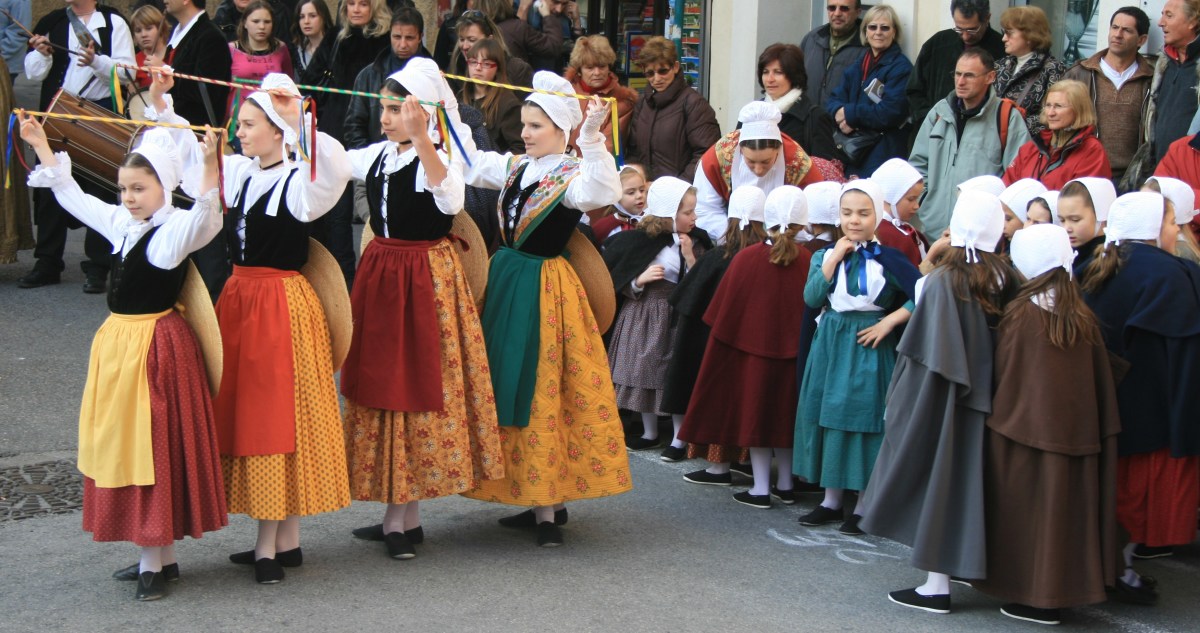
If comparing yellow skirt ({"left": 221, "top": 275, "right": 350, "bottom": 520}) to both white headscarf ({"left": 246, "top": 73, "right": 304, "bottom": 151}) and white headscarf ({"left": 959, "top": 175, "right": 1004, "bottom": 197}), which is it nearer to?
white headscarf ({"left": 246, "top": 73, "right": 304, "bottom": 151})

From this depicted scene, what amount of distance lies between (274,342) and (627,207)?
114 inches

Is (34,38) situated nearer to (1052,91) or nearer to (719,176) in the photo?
(719,176)

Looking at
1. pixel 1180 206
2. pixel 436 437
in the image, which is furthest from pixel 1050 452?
pixel 436 437

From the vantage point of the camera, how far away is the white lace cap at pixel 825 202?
242 inches

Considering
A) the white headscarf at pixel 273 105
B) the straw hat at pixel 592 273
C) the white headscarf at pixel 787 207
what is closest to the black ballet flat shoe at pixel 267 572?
the white headscarf at pixel 273 105

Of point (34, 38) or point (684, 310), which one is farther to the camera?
point (34, 38)

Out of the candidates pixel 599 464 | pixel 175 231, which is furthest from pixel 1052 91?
pixel 175 231

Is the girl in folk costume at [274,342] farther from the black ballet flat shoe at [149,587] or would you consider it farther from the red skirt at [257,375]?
the black ballet flat shoe at [149,587]

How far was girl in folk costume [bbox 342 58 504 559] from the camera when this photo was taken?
514 centimetres

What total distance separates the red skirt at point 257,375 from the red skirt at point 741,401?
6.86ft

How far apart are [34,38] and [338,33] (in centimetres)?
195

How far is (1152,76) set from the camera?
24.5 feet

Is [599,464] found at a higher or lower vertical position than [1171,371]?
lower

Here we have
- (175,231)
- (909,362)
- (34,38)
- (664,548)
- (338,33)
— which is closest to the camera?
(175,231)
